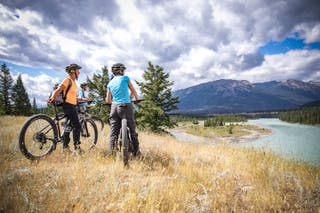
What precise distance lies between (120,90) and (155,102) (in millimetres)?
19751

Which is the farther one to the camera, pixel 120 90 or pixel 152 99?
pixel 152 99

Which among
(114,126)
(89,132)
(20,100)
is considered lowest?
(89,132)

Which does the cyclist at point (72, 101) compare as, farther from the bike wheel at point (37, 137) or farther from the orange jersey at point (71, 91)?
the bike wheel at point (37, 137)

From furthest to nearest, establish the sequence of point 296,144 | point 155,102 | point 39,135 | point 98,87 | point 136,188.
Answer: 1. point 296,144
2. point 98,87
3. point 155,102
4. point 39,135
5. point 136,188

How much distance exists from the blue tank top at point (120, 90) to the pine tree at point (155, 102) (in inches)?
691

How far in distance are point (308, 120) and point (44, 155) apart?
150541 mm

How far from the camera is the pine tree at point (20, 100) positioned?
38281 mm

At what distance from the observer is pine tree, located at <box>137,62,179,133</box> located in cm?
2291

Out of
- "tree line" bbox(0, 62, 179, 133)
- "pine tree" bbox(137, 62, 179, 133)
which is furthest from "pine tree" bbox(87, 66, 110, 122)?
"pine tree" bbox(137, 62, 179, 133)

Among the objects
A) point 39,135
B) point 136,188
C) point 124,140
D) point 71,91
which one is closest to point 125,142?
point 124,140

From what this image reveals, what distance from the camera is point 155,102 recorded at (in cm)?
2420

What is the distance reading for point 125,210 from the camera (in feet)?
7.70

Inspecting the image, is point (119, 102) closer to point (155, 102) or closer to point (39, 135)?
point (39, 135)

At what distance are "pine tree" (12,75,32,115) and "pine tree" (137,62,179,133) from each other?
32482mm
